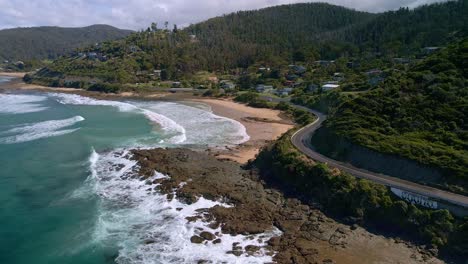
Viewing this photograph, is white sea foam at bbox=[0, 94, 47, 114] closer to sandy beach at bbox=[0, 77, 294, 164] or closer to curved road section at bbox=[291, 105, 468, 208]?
sandy beach at bbox=[0, 77, 294, 164]

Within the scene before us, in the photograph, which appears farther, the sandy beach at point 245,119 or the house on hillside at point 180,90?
the house on hillside at point 180,90

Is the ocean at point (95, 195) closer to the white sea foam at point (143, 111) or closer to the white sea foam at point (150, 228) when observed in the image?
the white sea foam at point (150, 228)

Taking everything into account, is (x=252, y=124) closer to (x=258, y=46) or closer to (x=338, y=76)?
(x=338, y=76)

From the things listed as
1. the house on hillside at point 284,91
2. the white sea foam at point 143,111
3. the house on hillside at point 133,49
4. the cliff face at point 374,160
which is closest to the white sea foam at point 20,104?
the white sea foam at point 143,111

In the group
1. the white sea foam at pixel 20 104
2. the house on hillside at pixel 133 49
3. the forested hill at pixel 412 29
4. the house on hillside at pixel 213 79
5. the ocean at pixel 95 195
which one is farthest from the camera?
the house on hillside at pixel 133 49

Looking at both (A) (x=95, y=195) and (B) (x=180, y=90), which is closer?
(A) (x=95, y=195)

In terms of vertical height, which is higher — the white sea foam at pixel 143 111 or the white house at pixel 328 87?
the white house at pixel 328 87

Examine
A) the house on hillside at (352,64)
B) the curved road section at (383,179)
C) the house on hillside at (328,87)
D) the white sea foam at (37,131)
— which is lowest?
the white sea foam at (37,131)

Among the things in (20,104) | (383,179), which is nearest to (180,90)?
(20,104)
